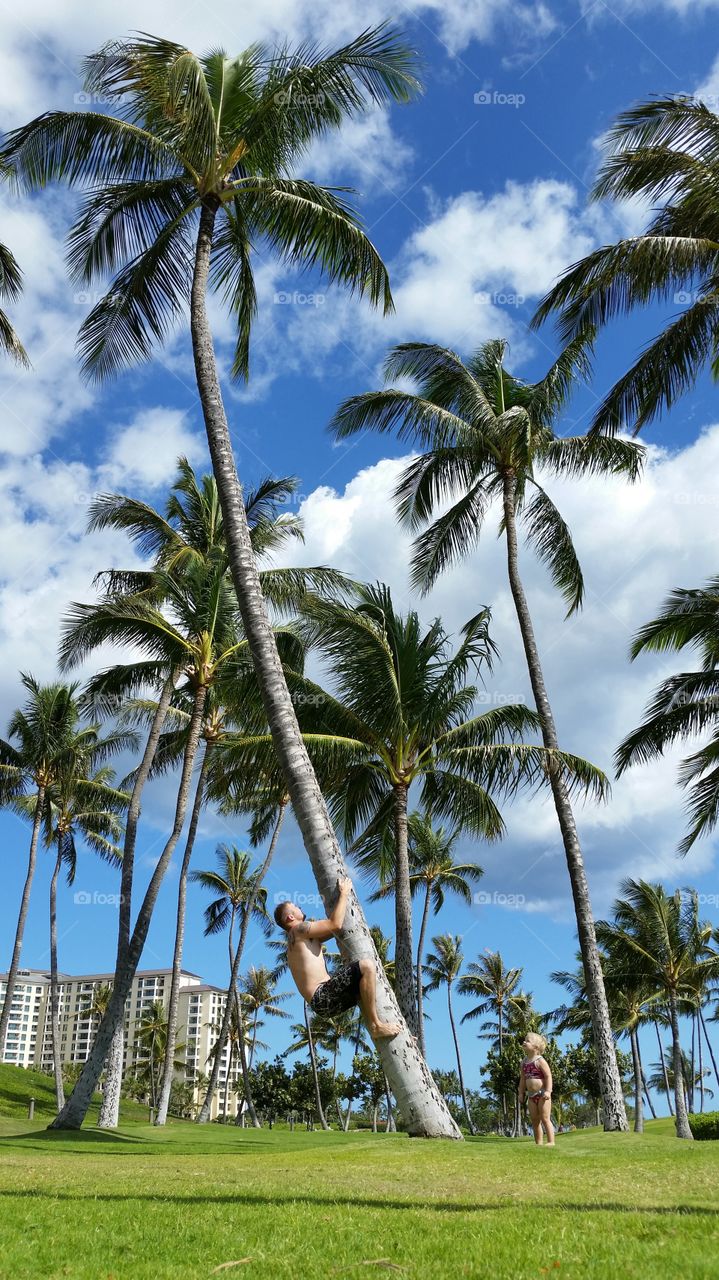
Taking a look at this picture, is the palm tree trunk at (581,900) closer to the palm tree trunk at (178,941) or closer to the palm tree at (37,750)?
the palm tree trunk at (178,941)

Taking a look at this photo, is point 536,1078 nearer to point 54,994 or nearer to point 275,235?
point 275,235

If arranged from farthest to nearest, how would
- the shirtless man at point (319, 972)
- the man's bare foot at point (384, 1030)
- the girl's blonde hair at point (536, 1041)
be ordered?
the girl's blonde hair at point (536, 1041)
the man's bare foot at point (384, 1030)
the shirtless man at point (319, 972)

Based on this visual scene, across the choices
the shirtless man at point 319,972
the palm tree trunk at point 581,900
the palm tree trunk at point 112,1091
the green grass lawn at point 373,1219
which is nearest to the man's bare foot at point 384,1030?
the shirtless man at point 319,972

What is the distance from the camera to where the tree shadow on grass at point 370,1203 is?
18.8 ft

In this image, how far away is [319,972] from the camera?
774 centimetres

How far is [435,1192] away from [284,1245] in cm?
271

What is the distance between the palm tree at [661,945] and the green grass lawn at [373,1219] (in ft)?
114

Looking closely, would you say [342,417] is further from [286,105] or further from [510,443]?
[286,105]

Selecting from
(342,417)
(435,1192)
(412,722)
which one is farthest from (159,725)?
(435,1192)

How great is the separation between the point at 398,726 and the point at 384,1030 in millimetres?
12482

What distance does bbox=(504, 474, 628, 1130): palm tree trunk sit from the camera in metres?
17.3

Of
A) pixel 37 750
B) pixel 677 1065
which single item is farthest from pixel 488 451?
pixel 677 1065

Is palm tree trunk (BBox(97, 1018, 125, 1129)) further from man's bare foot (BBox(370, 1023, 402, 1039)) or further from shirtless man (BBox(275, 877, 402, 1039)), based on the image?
shirtless man (BBox(275, 877, 402, 1039))

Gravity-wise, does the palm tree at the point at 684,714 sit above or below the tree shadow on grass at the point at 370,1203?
above
